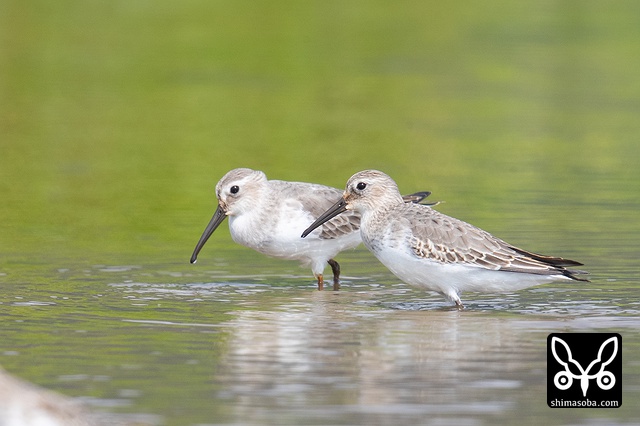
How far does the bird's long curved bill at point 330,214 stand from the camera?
50.8ft

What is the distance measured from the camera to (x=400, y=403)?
10.6 meters

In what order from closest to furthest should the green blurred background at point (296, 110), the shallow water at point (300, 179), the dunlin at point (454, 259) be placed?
the shallow water at point (300, 179)
the dunlin at point (454, 259)
the green blurred background at point (296, 110)

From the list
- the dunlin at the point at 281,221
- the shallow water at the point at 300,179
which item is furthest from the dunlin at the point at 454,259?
the dunlin at the point at 281,221

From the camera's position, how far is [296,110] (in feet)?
105

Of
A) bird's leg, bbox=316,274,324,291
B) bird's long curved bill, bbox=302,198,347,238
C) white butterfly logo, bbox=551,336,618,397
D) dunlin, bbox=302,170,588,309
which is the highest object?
bird's long curved bill, bbox=302,198,347,238

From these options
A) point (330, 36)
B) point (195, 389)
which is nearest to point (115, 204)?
point (195, 389)

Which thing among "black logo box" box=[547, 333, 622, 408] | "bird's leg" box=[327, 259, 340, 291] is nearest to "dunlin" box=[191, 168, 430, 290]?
"bird's leg" box=[327, 259, 340, 291]

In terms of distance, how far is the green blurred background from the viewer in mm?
20438

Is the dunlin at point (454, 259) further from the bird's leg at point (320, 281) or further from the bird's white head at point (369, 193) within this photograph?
the bird's leg at point (320, 281)

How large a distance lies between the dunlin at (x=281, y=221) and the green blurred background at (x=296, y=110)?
1272mm

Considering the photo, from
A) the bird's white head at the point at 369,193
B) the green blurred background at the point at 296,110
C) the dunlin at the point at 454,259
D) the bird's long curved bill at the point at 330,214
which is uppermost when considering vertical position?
the green blurred background at the point at 296,110

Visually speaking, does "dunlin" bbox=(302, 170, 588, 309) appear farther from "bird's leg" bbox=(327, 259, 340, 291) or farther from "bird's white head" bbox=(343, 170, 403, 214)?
"bird's leg" bbox=(327, 259, 340, 291)

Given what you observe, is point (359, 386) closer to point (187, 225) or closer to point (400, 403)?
point (400, 403)

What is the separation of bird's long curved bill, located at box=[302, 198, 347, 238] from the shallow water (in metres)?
0.65
